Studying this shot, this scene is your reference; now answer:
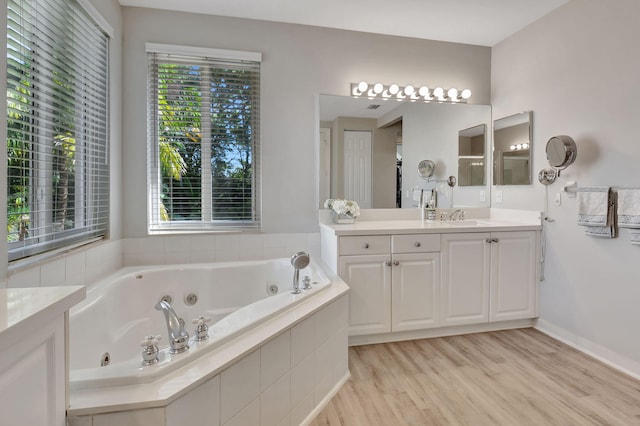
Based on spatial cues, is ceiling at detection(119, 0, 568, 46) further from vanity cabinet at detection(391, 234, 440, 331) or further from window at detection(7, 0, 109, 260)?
vanity cabinet at detection(391, 234, 440, 331)

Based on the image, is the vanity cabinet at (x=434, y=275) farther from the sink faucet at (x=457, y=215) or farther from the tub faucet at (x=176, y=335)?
the tub faucet at (x=176, y=335)

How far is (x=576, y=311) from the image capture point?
2494 mm

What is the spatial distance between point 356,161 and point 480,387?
6.01ft

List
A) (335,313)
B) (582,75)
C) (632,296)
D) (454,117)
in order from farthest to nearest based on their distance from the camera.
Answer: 1. (454,117)
2. (582,75)
3. (632,296)
4. (335,313)

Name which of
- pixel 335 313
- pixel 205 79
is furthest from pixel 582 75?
pixel 205 79

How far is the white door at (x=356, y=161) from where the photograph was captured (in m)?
2.93

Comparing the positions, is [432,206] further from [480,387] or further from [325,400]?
[325,400]

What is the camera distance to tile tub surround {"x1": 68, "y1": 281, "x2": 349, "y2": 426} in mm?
1004

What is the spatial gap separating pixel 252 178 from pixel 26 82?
1.54 m

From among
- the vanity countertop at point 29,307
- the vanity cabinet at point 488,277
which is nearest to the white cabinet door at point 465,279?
the vanity cabinet at point 488,277

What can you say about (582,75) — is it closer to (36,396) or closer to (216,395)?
(216,395)

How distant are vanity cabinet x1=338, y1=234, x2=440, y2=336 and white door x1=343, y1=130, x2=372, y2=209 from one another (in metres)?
0.62

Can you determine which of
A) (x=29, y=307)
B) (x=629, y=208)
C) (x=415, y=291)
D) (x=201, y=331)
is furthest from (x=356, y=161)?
(x=29, y=307)

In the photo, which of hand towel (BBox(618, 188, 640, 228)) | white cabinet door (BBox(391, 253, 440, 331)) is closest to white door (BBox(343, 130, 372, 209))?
white cabinet door (BBox(391, 253, 440, 331))
